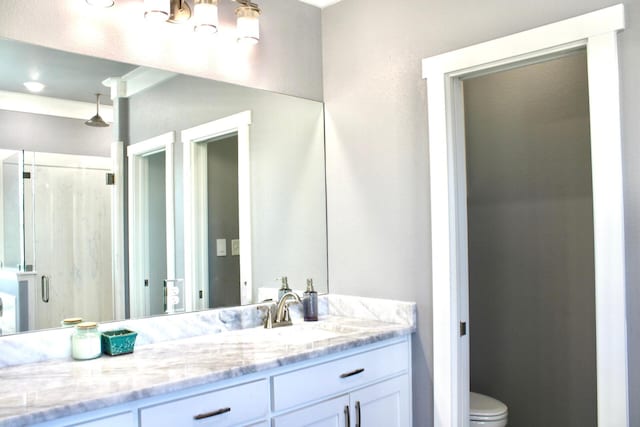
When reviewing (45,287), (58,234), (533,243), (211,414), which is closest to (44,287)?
(45,287)

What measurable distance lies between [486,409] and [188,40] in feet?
7.47

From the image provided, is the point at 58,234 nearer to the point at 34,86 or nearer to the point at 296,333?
the point at 34,86

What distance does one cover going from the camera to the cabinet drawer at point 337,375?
5.98 ft

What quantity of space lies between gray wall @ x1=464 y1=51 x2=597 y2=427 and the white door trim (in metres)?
0.96

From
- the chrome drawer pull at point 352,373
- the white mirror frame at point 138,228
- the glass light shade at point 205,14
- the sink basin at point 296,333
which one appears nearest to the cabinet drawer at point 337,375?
the chrome drawer pull at point 352,373

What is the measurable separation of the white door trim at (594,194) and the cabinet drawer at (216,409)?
2.89ft

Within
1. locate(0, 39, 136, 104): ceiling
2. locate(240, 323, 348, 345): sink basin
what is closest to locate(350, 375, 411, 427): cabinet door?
locate(240, 323, 348, 345): sink basin

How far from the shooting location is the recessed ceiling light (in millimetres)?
1809

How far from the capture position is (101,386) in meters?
1.46

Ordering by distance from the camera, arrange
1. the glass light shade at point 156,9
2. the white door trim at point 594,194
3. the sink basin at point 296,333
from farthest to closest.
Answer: the sink basin at point 296,333 < the glass light shade at point 156,9 < the white door trim at point 594,194

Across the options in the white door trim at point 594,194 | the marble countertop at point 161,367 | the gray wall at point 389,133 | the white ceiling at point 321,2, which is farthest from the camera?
the white ceiling at point 321,2

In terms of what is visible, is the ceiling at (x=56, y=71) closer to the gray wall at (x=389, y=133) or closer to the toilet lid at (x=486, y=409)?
the gray wall at (x=389, y=133)

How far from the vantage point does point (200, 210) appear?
2.30 metres

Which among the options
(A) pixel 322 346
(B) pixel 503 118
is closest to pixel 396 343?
(A) pixel 322 346
